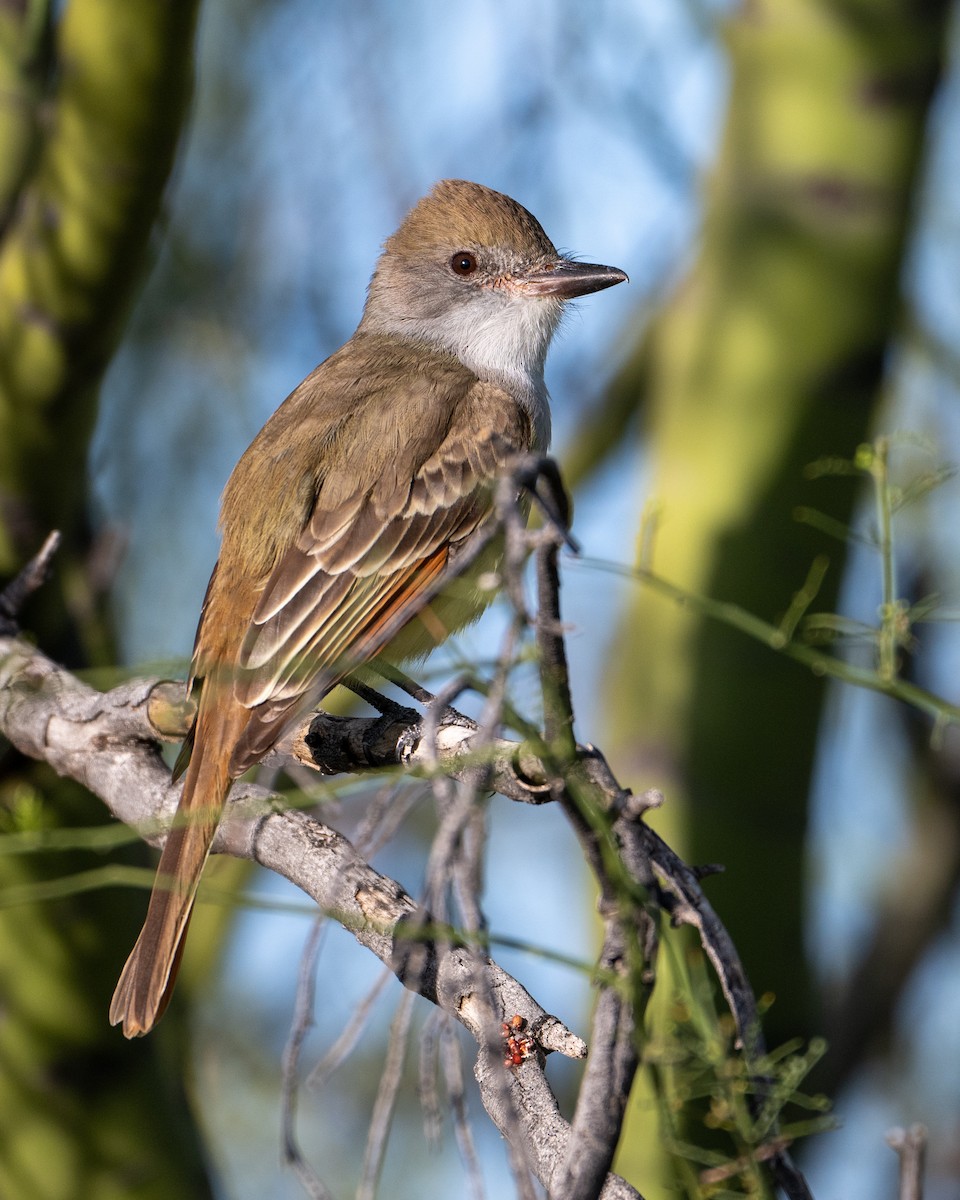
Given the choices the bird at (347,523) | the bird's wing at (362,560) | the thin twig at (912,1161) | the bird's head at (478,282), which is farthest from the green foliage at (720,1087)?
the bird's head at (478,282)

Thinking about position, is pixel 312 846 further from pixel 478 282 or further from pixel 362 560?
pixel 478 282

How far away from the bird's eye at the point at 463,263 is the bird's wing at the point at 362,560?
1279mm

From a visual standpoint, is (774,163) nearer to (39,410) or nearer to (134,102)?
(134,102)

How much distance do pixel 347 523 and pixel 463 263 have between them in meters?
1.77

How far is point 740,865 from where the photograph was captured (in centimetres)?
496

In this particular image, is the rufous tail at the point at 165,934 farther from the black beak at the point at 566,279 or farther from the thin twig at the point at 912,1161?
the black beak at the point at 566,279

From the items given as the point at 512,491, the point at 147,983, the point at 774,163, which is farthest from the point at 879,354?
the point at 512,491

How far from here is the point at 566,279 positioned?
535 centimetres

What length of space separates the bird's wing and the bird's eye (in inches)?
50.3

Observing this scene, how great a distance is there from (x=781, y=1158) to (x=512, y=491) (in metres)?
1.19

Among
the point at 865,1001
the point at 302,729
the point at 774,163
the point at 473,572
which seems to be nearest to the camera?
the point at 473,572

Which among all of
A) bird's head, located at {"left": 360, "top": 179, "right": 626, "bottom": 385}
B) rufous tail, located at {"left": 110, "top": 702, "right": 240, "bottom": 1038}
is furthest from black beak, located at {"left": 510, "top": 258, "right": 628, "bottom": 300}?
rufous tail, located at {"left": 110, "top": 702, "right": 240, "bottom": 1038}

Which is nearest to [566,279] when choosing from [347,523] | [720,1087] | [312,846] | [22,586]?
[347,523]

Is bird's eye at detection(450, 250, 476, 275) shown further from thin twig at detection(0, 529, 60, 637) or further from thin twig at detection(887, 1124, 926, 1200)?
thin twig at detection(887, 1124, 926, 1200)
